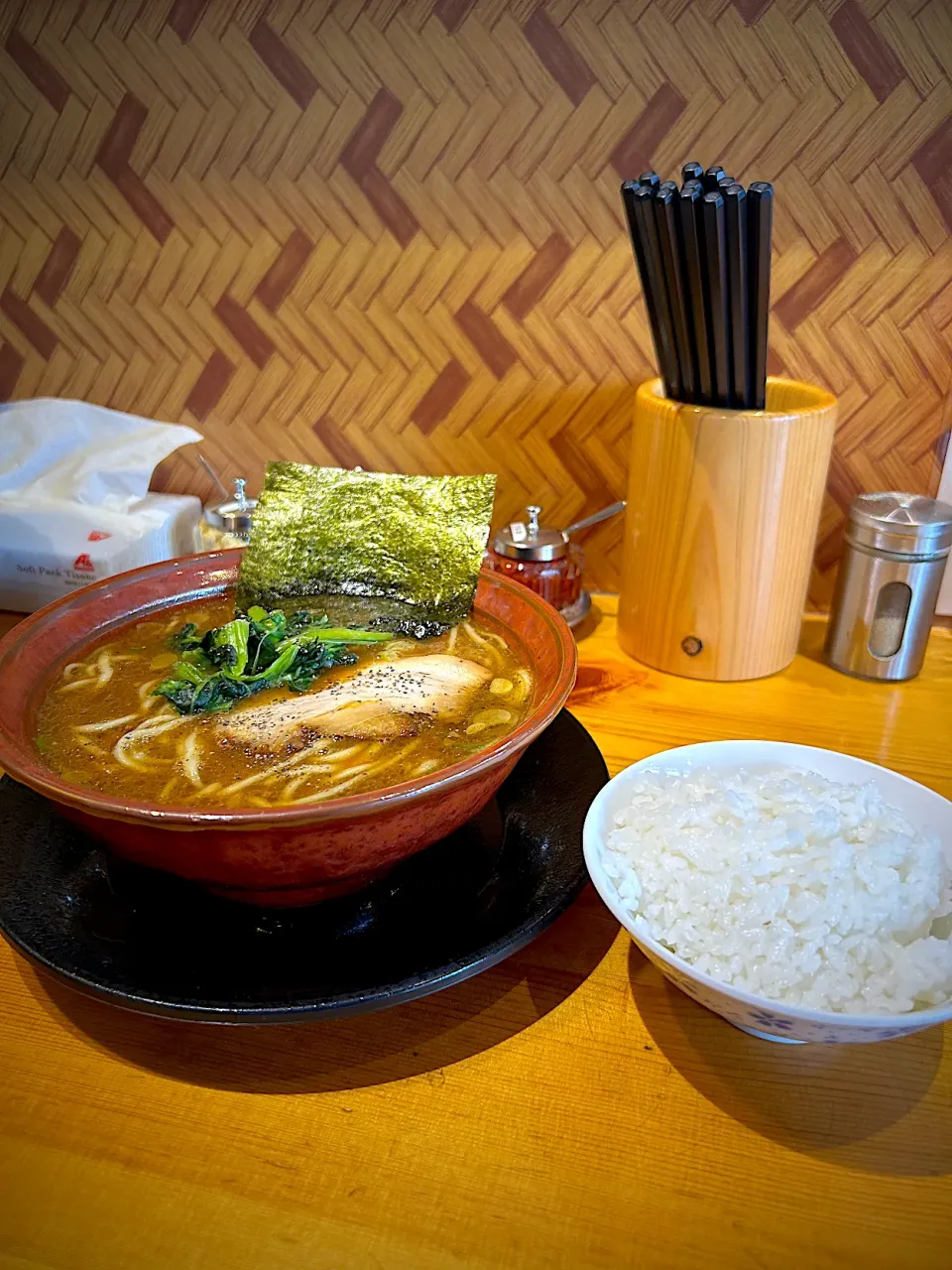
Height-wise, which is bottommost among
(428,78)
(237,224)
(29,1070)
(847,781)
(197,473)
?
(29,1070)

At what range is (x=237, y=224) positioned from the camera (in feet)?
5.19

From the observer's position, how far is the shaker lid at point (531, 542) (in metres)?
1.51

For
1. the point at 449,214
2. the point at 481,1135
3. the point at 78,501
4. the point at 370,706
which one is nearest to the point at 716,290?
the point at 449,214

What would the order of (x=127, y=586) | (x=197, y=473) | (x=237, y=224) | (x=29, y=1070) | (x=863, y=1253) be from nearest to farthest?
(x=863, y=1253) < (x=29, y=1070) < (x=127, y=586) < (x=237, y=224) < (x=197, y=473)

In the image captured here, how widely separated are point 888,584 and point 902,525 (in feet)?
0.34

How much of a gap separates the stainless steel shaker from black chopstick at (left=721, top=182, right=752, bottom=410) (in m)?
0.30

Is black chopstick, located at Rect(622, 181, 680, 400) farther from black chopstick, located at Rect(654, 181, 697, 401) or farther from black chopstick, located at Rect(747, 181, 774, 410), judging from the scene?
black chopstick, located at Rect(747, 181, 774, 410)

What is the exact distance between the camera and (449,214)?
1514 millimetres

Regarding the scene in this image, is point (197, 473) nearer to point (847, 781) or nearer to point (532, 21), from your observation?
point (532, 21)

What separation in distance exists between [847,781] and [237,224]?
4.50 feet

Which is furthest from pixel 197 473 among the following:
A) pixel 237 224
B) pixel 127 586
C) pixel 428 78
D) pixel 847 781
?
pixel 847 781

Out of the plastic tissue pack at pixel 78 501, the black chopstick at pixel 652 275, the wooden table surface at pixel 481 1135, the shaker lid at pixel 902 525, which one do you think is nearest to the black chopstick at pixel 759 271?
the black chopstick at pixel 652 275

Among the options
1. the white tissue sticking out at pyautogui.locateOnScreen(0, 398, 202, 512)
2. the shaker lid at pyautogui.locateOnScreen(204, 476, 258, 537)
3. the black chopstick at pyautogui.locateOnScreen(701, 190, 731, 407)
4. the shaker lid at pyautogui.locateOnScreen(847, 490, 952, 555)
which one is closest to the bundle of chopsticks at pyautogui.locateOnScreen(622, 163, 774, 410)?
the black chopstick at pyautogui.locateOnScreen(701, 190, 731, 407)

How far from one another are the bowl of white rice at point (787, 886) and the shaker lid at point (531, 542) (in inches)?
21.7
